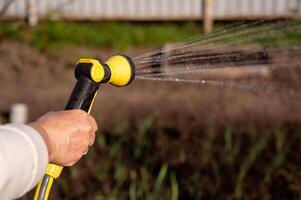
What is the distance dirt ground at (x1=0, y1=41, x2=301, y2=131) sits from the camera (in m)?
5.44

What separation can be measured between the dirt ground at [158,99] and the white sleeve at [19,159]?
3.37 m

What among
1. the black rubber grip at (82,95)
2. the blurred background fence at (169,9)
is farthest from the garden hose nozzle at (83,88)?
the blurred background fence at (169,9)

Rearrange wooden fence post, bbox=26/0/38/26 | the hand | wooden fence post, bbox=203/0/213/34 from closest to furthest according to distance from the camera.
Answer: the hand
wooden fence post, bbox=26/0/38/26
wooden fence post, bbox=203/0/213/34

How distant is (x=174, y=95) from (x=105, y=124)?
1.32 meters

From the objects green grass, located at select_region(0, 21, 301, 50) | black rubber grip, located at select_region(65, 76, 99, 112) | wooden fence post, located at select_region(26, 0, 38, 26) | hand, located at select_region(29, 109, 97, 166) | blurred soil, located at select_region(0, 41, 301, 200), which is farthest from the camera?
wooden fence post, located at select_region(26, 0, 38, 26)

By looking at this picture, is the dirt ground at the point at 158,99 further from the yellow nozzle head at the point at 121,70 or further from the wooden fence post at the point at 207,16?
the yellow nozzle head at the point at 121,70

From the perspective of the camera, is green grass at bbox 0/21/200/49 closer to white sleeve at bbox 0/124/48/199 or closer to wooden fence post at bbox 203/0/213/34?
wooden fence post at bbox 203/0/213/34

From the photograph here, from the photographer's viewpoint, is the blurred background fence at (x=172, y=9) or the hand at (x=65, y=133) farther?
the blurred background fence at (x=172, y=9)

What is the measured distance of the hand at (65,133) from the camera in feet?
5.48

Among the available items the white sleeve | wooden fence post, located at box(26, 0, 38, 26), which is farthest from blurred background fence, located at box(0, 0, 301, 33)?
the white sleeve

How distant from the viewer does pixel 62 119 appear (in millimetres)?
1710

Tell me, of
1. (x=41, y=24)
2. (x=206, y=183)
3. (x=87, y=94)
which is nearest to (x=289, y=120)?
(x=206, y=183)

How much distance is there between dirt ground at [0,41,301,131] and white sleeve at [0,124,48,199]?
11.1ft

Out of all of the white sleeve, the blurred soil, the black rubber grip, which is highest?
the black rubber grip
